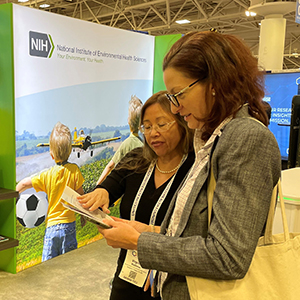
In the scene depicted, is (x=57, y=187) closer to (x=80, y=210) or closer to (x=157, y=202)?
(x=157, y=202)

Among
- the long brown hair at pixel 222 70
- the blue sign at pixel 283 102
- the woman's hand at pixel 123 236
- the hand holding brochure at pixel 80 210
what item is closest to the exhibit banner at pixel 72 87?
the hand holding brochure at pixel 80 210

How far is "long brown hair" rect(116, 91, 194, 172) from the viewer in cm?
191

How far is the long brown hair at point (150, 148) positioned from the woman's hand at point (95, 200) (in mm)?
201

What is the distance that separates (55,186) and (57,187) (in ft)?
0.09

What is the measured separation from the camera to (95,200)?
68.4 inches

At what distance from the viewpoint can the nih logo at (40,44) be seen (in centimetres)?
351

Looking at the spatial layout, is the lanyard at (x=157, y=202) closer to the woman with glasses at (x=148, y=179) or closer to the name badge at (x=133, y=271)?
the woman with glasses at (x=148, y=179)

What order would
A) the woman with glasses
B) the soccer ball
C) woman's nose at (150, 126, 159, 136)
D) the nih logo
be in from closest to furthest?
the woman with glasses < woman's nose at (150, 126, 159, 136) < the nih logo < the soccer ball

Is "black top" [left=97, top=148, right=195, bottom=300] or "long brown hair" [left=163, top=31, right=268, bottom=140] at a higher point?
"long brown hair" [left=163, top=31, right=268, bottom=140]

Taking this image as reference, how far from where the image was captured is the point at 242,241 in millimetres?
929

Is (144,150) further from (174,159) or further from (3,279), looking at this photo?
(3,279)

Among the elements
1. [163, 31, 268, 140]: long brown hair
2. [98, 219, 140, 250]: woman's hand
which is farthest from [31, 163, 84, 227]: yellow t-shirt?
[163, 31, 268, 140]: long brown hair

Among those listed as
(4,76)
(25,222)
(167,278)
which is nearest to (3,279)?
(25,222)

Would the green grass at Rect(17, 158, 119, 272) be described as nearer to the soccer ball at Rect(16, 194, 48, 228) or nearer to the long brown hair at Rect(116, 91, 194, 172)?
the soccer ball at Rect(16, 194, 48, 228)
